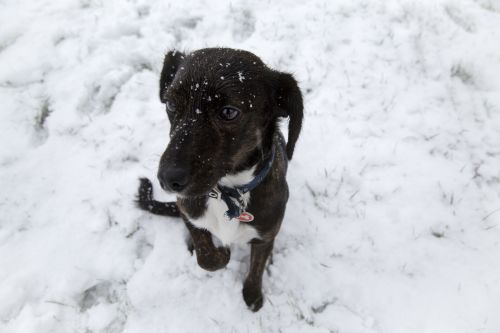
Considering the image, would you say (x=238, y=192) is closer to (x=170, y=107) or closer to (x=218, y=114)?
(x=218, y=114)

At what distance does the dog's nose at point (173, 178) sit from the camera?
5.56 feet

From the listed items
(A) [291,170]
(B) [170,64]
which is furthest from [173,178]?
(A) [291,170]

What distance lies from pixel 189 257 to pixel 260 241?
2.59 ft

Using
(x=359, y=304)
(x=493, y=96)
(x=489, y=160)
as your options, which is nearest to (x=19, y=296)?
(x=359, y=304)

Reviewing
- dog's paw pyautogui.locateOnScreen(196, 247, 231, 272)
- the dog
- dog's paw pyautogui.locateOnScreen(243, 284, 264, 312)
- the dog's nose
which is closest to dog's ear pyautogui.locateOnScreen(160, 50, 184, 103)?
the dog

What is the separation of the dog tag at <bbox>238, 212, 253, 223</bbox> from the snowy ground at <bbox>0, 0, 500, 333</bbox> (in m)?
0.80

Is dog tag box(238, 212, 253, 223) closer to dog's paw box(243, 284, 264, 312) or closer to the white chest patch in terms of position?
the white chest patch

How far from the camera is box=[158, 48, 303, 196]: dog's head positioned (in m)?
1.78

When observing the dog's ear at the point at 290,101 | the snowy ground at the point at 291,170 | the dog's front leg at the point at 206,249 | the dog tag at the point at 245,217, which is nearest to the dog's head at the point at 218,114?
the dog's ear at the point at 290,101

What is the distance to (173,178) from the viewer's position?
5.57ft

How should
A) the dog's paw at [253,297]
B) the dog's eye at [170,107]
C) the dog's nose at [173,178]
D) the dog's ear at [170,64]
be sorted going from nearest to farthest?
the dog's nose at [173,178] → the dog's eye at [170,107] → the dog's ear at [170,64] → the dog's paw at [253,297]

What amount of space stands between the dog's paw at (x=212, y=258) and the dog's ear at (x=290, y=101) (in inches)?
38.7

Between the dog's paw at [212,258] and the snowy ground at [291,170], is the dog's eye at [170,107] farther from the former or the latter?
the snowy ground at [291,170]

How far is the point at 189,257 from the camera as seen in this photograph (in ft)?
9.86
